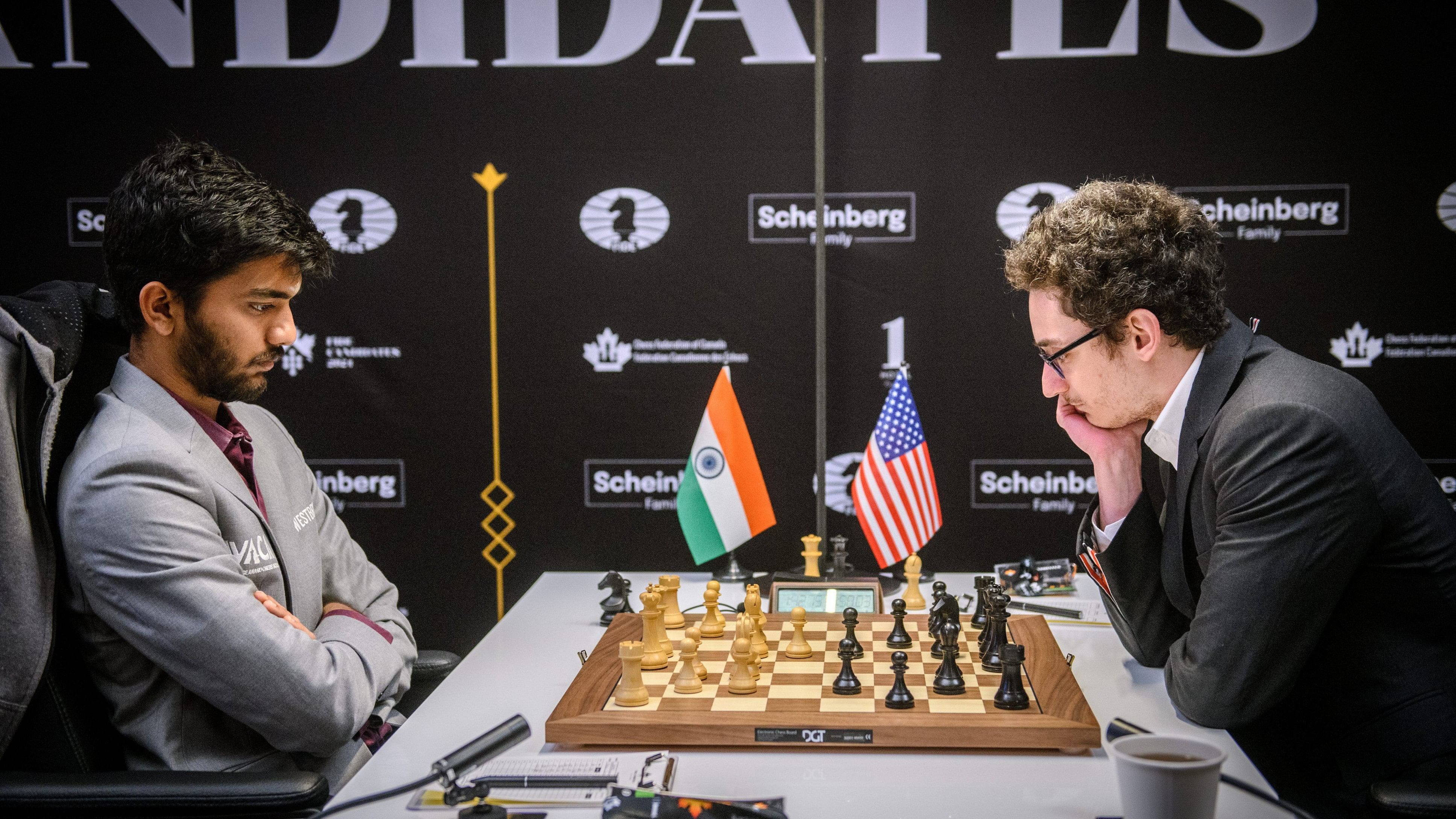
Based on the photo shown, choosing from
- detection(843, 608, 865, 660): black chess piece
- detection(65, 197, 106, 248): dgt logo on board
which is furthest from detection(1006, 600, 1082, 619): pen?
detection(65, 197, 106, 248): dgt logo on board

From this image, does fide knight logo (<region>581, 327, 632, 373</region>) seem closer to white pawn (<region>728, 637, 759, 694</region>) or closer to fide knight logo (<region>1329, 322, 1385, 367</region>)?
white pawn (<region>728, 637, 759, 694</region>)

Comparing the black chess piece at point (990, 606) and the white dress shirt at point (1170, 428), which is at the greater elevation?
the white dress shirt at point (1170, 428)

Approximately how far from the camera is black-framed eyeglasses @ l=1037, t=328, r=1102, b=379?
5.99 feet

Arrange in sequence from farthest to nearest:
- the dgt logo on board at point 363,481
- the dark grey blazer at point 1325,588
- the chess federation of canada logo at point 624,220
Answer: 1. the dgt logo on board at point 363,481
2. the chess federation of canada logo at point 624,220
3. the dark grey blazer at point 1325,588

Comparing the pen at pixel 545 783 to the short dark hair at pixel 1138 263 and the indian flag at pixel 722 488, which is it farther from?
the indian flag at pixel 722 488

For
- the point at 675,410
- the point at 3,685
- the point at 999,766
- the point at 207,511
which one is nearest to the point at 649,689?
the point at 999,766

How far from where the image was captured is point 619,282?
3090mm

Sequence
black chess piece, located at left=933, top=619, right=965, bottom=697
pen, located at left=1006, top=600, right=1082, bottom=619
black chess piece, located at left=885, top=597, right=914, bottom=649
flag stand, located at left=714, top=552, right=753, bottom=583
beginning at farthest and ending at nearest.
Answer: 1. flag stand, located at left=714, top=552, right=753, bottom=583
2. pen, located at left=1006, top=600, right=1082, bottom=619
3. black chess piece, located at left=885, top=597, right=914, bottom=649
4. black chess piece, located at left=933, top=619, right=965, bottom=697

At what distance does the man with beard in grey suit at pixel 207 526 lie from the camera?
1.60 metres

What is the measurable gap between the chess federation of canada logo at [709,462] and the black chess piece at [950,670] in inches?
47.5

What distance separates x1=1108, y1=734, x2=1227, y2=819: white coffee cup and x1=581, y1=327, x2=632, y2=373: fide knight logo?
6.91 feet

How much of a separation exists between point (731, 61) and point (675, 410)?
39.5 inches

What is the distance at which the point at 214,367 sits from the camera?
1.87 m

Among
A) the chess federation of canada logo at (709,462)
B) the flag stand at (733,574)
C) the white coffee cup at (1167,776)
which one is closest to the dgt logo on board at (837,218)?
the chess federation of canada logo at (709,462)
